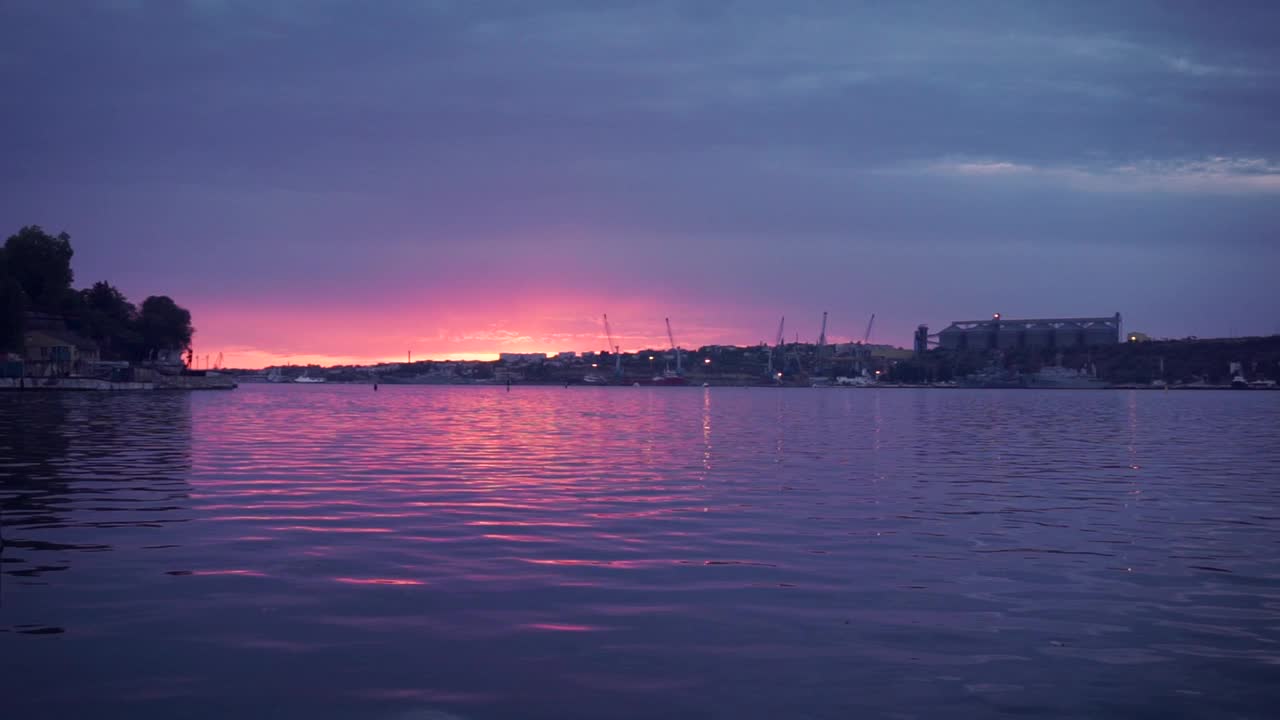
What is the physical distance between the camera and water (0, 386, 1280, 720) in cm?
889

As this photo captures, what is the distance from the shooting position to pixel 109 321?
178625 millimetres

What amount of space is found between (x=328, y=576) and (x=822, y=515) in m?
10.6

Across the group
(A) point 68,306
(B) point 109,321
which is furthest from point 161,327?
(A) point 68,306

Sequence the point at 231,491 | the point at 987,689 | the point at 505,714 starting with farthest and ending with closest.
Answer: the point at 231,491 → the point at 987,689 → the point at 505,714

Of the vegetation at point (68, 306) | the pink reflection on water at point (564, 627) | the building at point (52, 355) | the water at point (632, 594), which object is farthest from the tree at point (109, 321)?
the pink reflection on water at point (564, 627)

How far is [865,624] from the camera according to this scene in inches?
449

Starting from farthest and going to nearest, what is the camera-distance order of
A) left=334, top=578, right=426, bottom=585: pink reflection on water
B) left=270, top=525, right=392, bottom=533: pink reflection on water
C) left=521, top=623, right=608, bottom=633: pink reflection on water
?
left=270, top=525, right=392, bottom=533: pink reflection on water < left=334, top=578, right=426, bottom=585: pink reflection on water < left=521, top=623, right=608, bottom=633: pink reflection on water

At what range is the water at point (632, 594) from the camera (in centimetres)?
889

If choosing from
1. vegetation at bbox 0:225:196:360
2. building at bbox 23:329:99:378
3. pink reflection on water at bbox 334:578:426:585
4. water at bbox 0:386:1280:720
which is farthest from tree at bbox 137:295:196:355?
pink reflection on water at bbox 334:578:426:585

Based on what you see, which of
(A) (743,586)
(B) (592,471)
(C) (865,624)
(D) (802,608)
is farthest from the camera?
(B) (592,471)

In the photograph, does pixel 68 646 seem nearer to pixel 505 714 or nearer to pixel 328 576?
pixel 328 576

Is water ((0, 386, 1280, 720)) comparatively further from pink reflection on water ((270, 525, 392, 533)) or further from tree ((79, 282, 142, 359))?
tree ((79, 282, 142, 359))

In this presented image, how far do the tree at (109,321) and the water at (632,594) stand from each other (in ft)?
535

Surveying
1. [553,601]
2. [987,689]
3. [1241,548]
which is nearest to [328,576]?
[553,601]
